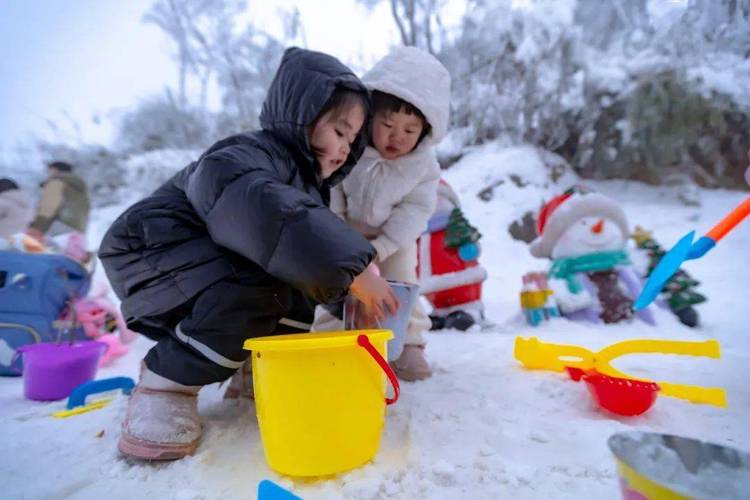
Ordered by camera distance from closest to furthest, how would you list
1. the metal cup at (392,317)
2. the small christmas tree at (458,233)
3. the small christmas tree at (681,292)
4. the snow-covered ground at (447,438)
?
the snow-covered ground at (447,438) → the metal cup at (392,317) → the small christmas tree at (681,292) → the small christmas tree at (458,233)

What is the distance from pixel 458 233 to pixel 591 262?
52 cm

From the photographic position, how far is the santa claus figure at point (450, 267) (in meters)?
1.73

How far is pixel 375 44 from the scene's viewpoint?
108 inches

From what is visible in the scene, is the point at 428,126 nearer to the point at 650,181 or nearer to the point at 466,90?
the point at 466,90

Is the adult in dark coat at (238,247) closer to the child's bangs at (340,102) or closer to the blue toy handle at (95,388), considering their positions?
the child's bangs at (340,102)

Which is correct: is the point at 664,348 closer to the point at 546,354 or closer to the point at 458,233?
the point at 546,354

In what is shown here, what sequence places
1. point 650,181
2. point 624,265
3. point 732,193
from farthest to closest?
point 650,181
point 732,193
point 624,265

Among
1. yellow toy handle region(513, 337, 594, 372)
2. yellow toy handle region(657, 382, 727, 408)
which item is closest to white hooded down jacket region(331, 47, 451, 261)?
yellow toy handle region(513, 337, 594, 372)

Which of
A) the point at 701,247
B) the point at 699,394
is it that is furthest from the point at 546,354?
the point at 701,247

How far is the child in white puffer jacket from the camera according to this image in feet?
3.50

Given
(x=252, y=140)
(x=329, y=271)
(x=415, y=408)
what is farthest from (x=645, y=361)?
(x=252, y=140)

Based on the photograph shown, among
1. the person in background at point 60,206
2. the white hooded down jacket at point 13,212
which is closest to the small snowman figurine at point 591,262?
the white hooded down jacket at point 13,212

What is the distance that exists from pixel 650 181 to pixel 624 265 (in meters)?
1.87

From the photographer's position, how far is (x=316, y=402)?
521 mm
